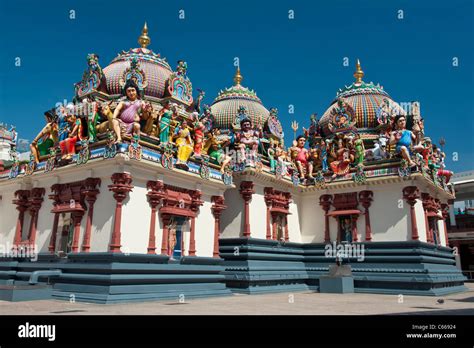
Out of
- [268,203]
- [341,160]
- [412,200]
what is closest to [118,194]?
[268,203]

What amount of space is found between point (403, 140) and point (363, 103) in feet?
27.3

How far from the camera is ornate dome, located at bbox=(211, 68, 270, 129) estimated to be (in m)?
34.1

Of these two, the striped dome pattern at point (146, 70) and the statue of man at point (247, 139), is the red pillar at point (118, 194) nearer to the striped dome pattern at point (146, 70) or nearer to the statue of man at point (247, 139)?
the statue of man at point (247, 139)

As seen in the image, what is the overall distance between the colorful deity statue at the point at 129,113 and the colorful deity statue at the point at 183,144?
2.52 meters

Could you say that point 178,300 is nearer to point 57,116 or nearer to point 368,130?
point 57,116

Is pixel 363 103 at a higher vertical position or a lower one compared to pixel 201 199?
higher

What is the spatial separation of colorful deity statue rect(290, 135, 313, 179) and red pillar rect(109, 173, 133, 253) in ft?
50.1

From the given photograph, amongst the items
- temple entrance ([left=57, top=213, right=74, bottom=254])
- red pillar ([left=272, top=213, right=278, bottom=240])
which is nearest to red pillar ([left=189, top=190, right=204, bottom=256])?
temple entrance ([left=57, top=213, right=74, bottom=254])

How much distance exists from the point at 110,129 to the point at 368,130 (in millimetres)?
21364

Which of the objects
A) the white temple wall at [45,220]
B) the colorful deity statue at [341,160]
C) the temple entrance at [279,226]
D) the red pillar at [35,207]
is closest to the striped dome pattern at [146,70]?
the white temple wall at [45,220]

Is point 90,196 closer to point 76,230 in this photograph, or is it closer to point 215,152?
point 76,230

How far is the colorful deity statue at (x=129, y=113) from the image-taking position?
64.4 ft

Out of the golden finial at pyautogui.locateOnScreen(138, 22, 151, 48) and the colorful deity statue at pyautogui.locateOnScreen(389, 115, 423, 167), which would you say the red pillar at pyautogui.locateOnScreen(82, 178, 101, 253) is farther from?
the colorful deity statue at pyautogui.locateOnScreen(389, 115, 423, 167)

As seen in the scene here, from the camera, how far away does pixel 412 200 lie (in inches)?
1013
